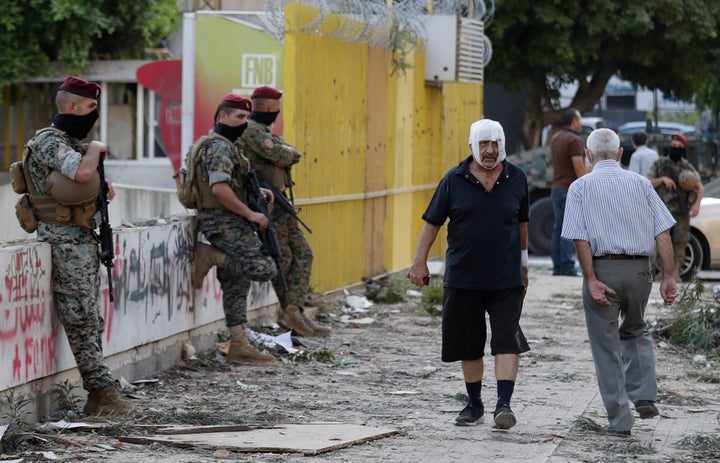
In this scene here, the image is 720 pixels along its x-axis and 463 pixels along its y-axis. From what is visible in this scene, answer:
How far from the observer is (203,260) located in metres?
9.38

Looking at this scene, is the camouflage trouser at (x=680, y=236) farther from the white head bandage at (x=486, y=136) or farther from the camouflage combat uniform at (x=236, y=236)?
the white head bandage at (x=486, y=136)

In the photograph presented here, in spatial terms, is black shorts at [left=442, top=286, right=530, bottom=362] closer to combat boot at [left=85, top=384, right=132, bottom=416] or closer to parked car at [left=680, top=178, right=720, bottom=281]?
combat boot at [left=85, top=384, right=132, bottom=416]

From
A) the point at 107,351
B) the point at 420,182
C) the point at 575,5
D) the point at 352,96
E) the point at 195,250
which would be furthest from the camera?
the point at 575,5

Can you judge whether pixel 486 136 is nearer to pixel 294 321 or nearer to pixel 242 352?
pixel 242 352

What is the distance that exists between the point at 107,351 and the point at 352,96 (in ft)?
18.7

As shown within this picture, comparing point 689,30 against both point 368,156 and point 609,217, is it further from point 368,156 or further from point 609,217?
point 609,217

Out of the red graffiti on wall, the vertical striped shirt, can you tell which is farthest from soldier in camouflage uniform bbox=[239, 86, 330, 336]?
the vertical striped shirt

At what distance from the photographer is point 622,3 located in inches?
1046

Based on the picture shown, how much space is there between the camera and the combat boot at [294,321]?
1066 cm

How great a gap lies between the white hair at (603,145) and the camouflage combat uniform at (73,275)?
275 cm

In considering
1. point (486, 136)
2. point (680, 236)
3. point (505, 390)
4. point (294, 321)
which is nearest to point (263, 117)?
point (294, 321)

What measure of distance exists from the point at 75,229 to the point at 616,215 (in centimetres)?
287

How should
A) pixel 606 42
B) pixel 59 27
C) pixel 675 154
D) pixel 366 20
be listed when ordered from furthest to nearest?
1. pixel 606 42
2. pixel 59 27
3. pixel 675 154
4. pixel 366 20

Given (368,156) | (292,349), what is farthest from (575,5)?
(292,349)
